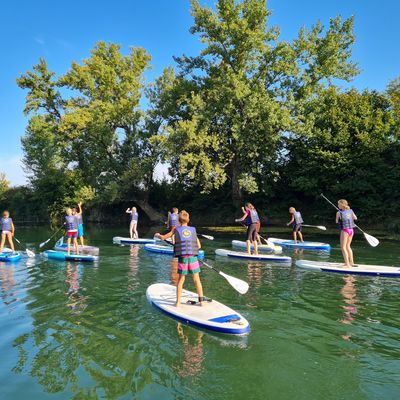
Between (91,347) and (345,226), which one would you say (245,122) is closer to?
(345,226)

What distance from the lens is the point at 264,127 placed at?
29.5 m

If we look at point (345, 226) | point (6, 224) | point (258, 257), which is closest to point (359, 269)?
point (345, 226)

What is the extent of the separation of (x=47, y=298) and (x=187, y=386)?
575cm

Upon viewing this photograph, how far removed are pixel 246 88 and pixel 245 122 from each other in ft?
8.28

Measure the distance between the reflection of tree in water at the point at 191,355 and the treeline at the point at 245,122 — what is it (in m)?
22.6

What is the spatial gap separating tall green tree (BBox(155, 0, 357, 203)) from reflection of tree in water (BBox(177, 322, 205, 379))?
22639mm

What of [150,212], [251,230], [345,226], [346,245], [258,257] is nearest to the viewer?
[345,226]

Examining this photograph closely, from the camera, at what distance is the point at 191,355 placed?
19.9 feet

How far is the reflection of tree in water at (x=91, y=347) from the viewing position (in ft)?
17.5

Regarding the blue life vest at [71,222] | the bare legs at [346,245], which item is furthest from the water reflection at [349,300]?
the blue life vest at [71,222]

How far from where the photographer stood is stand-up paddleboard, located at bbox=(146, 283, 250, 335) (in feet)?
22.7

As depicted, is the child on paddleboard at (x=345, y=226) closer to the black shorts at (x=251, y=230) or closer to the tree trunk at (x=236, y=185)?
the black shorts at (x=251, y=230)

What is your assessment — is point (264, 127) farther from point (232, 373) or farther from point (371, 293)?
point (232, 373)

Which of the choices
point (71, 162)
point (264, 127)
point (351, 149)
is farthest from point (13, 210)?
point (351, 149)
